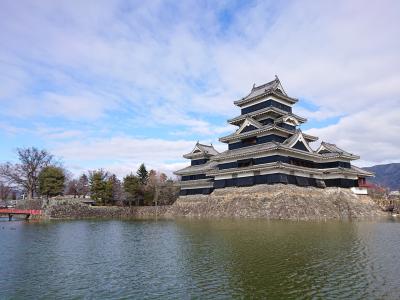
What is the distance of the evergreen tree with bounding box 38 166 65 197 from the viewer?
188 feet

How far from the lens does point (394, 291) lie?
33.4ft

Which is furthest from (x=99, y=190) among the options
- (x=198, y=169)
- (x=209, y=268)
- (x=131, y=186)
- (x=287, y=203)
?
(x=209, y=268)

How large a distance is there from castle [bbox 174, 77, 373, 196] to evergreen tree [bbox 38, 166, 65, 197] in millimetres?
28049

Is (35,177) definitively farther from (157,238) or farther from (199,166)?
(157,238)

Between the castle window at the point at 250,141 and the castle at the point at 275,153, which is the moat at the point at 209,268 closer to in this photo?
the castle at the point at 275,153

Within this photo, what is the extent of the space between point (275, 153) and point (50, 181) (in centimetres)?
4000

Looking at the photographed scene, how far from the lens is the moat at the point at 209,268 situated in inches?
421

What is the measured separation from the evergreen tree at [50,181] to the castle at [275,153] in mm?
28049

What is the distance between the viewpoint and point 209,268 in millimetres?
13703

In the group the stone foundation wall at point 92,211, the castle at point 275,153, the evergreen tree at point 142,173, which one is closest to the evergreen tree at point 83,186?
the evergreen tree at point 142,173

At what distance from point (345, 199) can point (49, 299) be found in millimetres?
37555

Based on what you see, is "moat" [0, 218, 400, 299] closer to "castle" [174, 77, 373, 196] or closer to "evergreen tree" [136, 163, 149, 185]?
"castle" [174, 77, 373, 196]

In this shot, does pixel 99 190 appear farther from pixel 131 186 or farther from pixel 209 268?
pixel 209 268

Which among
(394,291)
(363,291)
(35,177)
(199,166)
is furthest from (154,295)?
(35,177)
